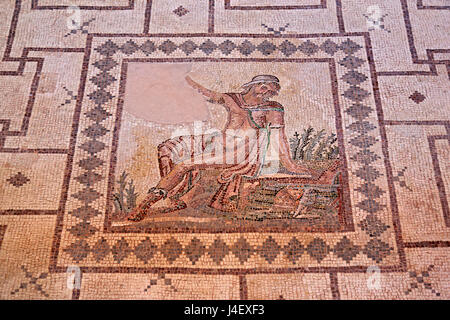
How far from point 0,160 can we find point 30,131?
1.26ft

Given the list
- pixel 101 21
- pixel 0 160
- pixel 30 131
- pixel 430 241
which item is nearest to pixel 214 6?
pixel 101 21

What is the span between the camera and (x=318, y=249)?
495cm

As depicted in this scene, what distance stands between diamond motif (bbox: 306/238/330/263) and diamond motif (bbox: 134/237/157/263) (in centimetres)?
134

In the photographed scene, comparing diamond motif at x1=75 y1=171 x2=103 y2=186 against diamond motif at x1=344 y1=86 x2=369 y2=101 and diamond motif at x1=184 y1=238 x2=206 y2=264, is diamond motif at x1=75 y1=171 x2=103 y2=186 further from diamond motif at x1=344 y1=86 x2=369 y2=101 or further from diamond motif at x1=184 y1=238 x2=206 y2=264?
diamond motif at x1=344 y1=86 x2=369 y2=101

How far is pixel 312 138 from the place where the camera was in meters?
5.38

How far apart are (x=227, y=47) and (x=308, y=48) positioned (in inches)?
32.5

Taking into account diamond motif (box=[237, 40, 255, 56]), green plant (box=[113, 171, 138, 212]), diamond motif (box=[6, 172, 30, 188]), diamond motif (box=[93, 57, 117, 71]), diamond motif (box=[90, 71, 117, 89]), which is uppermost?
diamond motif (box=[237, 40, 255, 56])

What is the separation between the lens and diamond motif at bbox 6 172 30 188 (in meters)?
5.20

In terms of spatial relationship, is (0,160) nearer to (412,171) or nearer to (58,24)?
(58,24)

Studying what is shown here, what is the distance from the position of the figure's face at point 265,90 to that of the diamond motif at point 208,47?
0.64 metres

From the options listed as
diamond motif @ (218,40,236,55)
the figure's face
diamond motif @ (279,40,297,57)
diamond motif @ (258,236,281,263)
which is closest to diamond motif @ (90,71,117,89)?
diamond motif @ (218,40,236,55)

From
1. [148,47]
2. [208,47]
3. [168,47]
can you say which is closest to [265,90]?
[208,47]

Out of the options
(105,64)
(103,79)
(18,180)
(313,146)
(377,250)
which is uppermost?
(105,64)

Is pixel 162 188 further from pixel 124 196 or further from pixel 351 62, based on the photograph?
pixel 351 62
